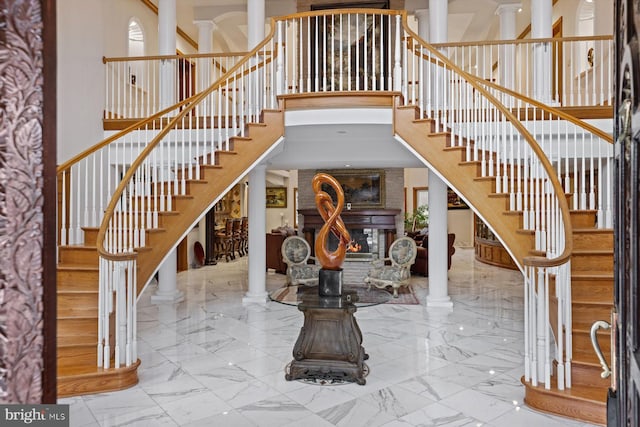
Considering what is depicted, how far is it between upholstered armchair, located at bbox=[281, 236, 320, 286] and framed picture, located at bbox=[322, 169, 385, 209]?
7.97 ft

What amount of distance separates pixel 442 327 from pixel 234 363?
8.10 feet

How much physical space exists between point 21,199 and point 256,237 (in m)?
5.57

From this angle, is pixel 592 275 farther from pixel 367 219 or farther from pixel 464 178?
pixel 367 219

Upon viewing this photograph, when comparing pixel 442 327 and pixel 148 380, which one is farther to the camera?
pixel 442 327

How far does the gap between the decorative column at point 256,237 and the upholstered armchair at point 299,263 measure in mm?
976

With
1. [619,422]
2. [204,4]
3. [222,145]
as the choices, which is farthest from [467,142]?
[204,4]

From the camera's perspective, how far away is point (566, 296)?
2.80 metres

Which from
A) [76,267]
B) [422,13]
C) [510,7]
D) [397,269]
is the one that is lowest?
[397,269]

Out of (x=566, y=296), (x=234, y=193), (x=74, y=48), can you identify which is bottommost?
(x=566, y=296)

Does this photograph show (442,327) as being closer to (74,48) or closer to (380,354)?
(380,354)

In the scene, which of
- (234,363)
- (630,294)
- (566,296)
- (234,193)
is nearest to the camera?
(630,294)

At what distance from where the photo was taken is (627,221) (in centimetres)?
101

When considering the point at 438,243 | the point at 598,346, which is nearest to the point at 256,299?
the point at 438,243

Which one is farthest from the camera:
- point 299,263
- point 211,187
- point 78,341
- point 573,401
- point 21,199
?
point 299,263
